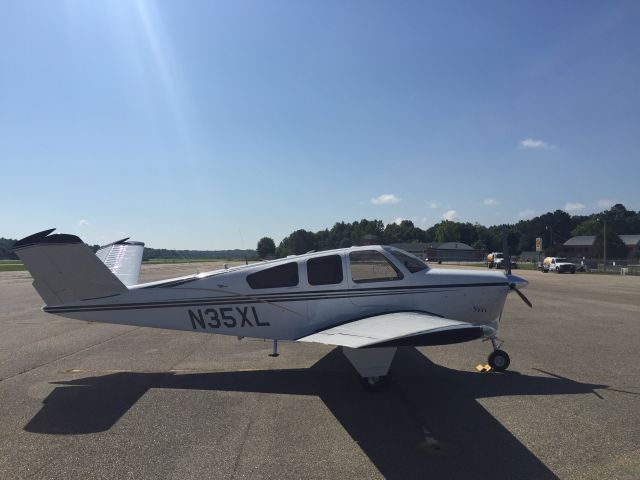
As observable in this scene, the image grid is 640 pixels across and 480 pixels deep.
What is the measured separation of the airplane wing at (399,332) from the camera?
493 cm

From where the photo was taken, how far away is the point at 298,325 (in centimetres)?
722

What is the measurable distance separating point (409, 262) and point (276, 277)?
96.3 inches

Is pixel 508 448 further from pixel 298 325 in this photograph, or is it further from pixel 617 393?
pixel 298 325

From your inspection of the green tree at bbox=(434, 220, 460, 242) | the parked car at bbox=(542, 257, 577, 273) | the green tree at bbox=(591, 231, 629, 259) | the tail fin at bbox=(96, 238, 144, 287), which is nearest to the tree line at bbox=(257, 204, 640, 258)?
the green tree at bbox=(434, 220, 460, 242)

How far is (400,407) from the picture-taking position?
18.4 ft

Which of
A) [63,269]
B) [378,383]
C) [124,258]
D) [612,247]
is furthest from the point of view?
[612,247]

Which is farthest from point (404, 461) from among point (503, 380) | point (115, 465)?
point (503, 380)

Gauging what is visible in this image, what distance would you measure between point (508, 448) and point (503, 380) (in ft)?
8.48

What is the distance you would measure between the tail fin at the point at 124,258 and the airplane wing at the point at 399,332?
15.2 ft

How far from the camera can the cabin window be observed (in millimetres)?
7500

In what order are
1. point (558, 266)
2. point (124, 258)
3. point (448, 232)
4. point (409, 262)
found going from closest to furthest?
point (409, 262)
point (124, 258)
point (558, 266)
point (448, 232)

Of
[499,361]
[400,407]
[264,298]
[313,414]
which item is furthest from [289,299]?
[499,361]

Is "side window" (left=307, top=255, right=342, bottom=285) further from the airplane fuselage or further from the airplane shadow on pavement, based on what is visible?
the airplane shadow on pavement

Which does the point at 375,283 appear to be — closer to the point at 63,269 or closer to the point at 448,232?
the point at 63,269
